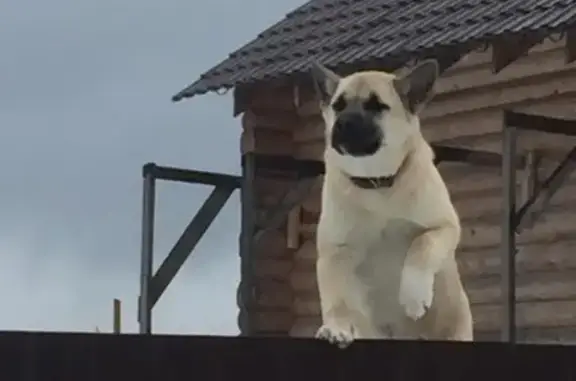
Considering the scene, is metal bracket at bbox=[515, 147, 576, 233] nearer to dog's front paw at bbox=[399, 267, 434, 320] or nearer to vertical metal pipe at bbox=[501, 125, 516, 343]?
vertical metal pipe at bbox=[501, 125, 516, 343]

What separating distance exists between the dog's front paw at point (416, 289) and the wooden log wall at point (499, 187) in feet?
16.2

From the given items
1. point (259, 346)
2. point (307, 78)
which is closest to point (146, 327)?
point (307, 78)

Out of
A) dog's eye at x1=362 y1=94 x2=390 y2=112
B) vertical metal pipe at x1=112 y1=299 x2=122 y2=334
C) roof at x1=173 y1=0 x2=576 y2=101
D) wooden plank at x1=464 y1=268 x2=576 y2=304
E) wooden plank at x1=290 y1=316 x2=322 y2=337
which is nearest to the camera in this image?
dog's eye at x1=362 y1=94 x2=390 y2=112

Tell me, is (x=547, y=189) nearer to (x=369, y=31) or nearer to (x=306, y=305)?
(x=369, y=31)

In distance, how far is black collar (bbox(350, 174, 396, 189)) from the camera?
186 inches

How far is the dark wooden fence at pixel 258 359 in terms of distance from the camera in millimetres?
3025

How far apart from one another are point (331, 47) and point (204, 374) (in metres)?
6.81

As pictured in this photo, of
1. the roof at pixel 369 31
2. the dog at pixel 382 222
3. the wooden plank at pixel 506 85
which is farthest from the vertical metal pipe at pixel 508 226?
the dog at pixel 382 222

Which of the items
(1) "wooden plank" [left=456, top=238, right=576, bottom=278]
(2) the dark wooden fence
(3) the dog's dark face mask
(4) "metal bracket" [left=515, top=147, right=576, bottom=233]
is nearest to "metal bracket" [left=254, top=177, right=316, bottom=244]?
(1) "wooden plank" [left=456, top=238, right=576, bottom=278]

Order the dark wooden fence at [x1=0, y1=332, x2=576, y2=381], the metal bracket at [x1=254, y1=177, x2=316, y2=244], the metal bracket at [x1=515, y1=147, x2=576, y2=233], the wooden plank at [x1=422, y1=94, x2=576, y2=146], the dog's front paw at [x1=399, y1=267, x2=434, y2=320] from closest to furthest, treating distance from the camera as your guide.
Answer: the dark wooden fence at [x1=0, y1=332, x2=576, y2=381] < the dog's front paw at [x1=399, y1=267, x2=434, y2=320] < the metal bracket at [x1=515, y1=147, x2=576, y2=233] < the wooden plank at [x1=422, y1=94, x2=576, y2=146] < the metal bracket at [x1=254, y1=177, x2=316, y2=244]

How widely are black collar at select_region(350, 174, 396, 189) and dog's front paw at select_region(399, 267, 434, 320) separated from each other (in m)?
0.34

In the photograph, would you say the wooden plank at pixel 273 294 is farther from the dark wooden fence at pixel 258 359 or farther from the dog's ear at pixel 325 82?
the dark wooden fence at pixel 258 359

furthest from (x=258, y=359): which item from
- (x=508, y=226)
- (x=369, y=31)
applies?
(x=369, y=31)

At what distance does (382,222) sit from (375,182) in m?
0.15
